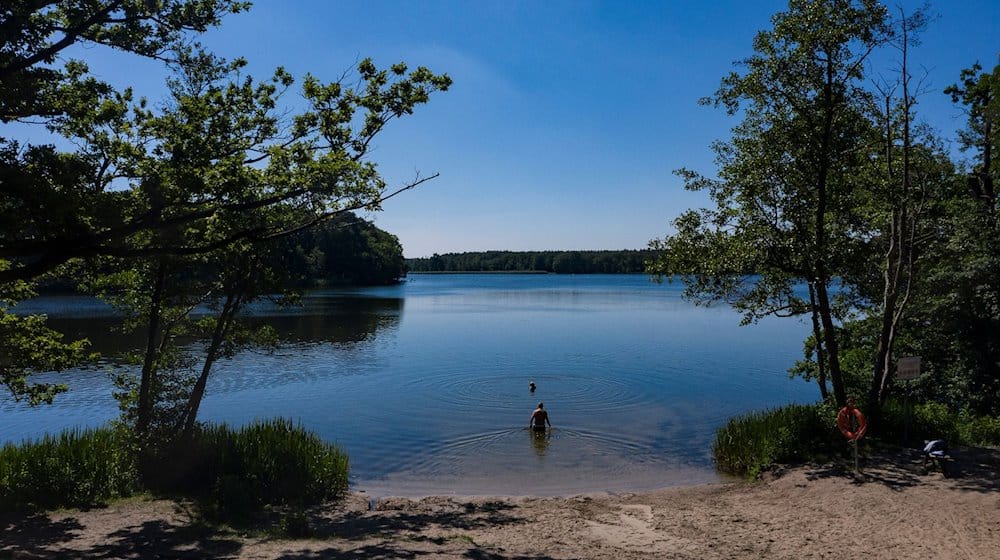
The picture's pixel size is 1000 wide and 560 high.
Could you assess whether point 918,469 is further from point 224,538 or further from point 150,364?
point 150,364

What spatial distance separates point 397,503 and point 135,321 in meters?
7.43

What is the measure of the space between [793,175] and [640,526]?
362 inches

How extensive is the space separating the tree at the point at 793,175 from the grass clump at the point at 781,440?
82cm

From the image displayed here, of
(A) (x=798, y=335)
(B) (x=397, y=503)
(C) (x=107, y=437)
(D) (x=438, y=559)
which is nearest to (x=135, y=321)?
(C) (x=107, y=437)

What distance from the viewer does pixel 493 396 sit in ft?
95.5

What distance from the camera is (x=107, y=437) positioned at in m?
14.5

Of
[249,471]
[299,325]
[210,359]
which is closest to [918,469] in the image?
[249,471]

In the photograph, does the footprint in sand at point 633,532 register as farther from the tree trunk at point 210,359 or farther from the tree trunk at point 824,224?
the tree trunk at point 210,359

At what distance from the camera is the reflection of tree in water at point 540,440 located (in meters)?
20.4

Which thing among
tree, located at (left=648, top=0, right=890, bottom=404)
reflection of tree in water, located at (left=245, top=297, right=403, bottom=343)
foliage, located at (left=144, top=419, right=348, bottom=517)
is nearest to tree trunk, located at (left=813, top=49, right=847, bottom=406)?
tree, located at (left=648, top=0, right=890, bottom=404)

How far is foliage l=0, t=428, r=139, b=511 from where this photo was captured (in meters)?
12.4

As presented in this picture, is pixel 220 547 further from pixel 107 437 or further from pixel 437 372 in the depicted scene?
pixel 437 372

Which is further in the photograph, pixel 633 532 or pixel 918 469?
pixel 918 469

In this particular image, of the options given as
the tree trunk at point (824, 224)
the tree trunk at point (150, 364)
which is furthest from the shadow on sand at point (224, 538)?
the tree trunk at point (824, 224)
